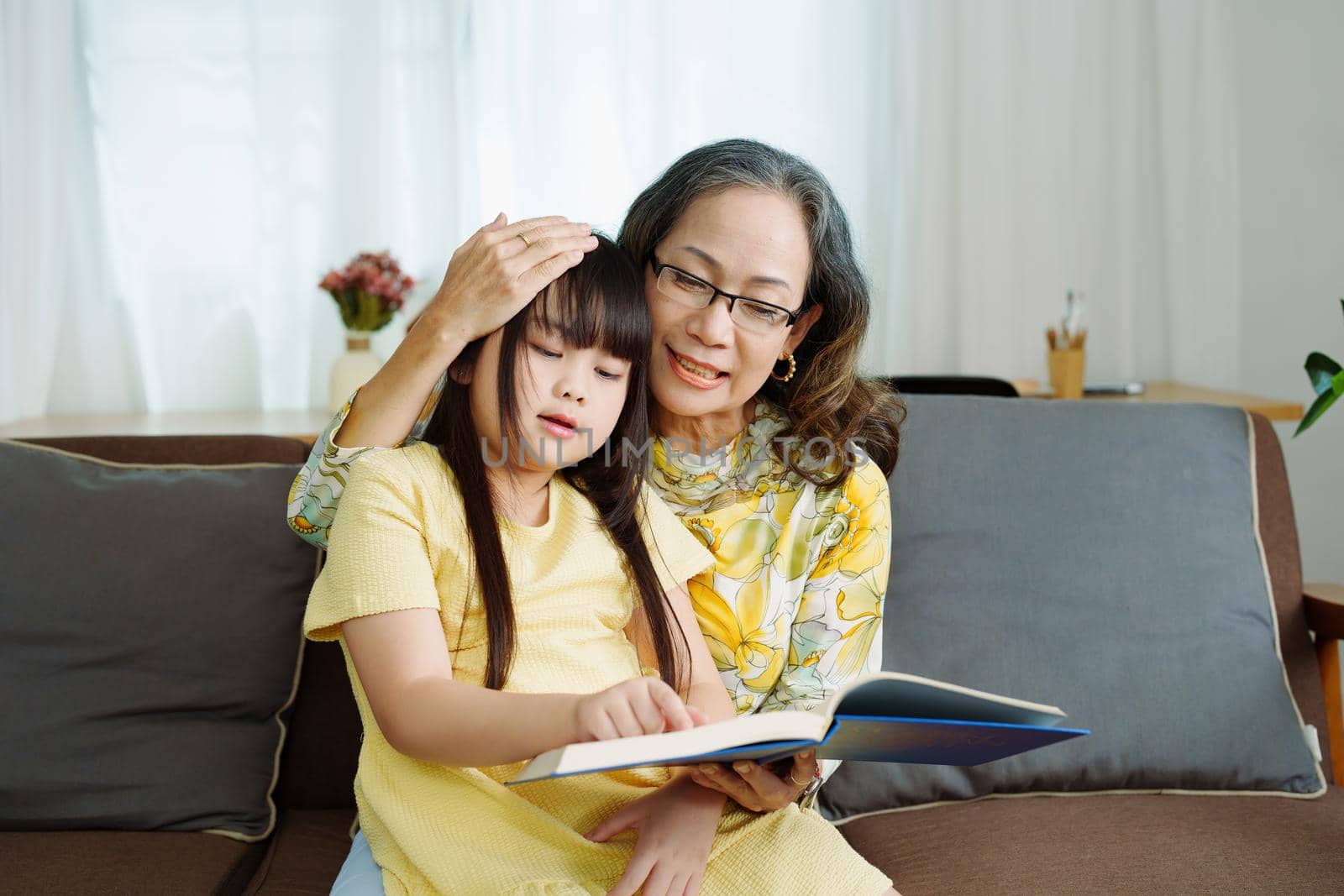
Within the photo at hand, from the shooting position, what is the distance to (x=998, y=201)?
128 inches

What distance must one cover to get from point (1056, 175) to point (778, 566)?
224 centimetres

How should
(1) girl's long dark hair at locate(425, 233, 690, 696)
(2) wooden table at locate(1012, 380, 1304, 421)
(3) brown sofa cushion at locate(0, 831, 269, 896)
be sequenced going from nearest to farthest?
(1) girl's long dark hair at locate(425, 233, 690, 696) < (3) brown sofa cushion at locate(0, 831, 269, 896) < (2) wooden table at locate(1012, 380, 1304, 421)

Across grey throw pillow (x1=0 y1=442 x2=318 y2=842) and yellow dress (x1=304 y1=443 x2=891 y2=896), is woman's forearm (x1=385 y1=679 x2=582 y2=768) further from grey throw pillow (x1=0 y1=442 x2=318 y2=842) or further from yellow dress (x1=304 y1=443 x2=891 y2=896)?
grey throw pillow (x1=0 y1=442 x2=318 y2=842)

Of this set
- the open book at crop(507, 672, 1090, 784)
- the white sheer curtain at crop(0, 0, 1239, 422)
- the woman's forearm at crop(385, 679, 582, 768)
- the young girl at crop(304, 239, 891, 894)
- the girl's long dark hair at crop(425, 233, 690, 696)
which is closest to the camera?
the open book at crop(507, 672, 1090, 784)

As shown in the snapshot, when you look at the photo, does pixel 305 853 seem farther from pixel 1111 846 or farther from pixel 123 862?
pixel 1111 846

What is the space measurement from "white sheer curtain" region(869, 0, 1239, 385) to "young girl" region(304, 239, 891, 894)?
2132mm

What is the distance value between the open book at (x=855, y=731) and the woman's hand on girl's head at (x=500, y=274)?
0.49m

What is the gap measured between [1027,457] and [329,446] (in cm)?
105

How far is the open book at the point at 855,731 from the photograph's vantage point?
0.85 meters

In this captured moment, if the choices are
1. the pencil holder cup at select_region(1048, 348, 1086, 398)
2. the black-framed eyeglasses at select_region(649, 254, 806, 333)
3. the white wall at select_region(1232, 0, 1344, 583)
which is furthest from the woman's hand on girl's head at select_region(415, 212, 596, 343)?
the white wall at select_region(1232, 0, 1344, 583)

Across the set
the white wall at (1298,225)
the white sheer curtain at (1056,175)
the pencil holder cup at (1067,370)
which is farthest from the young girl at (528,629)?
the white wall at (1298,225)

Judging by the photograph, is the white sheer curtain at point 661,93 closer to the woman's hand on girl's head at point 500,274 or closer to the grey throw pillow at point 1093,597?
the grey throw pillow at point 1093,597

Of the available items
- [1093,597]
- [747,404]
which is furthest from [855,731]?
[1093,597]

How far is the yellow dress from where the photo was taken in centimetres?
112
